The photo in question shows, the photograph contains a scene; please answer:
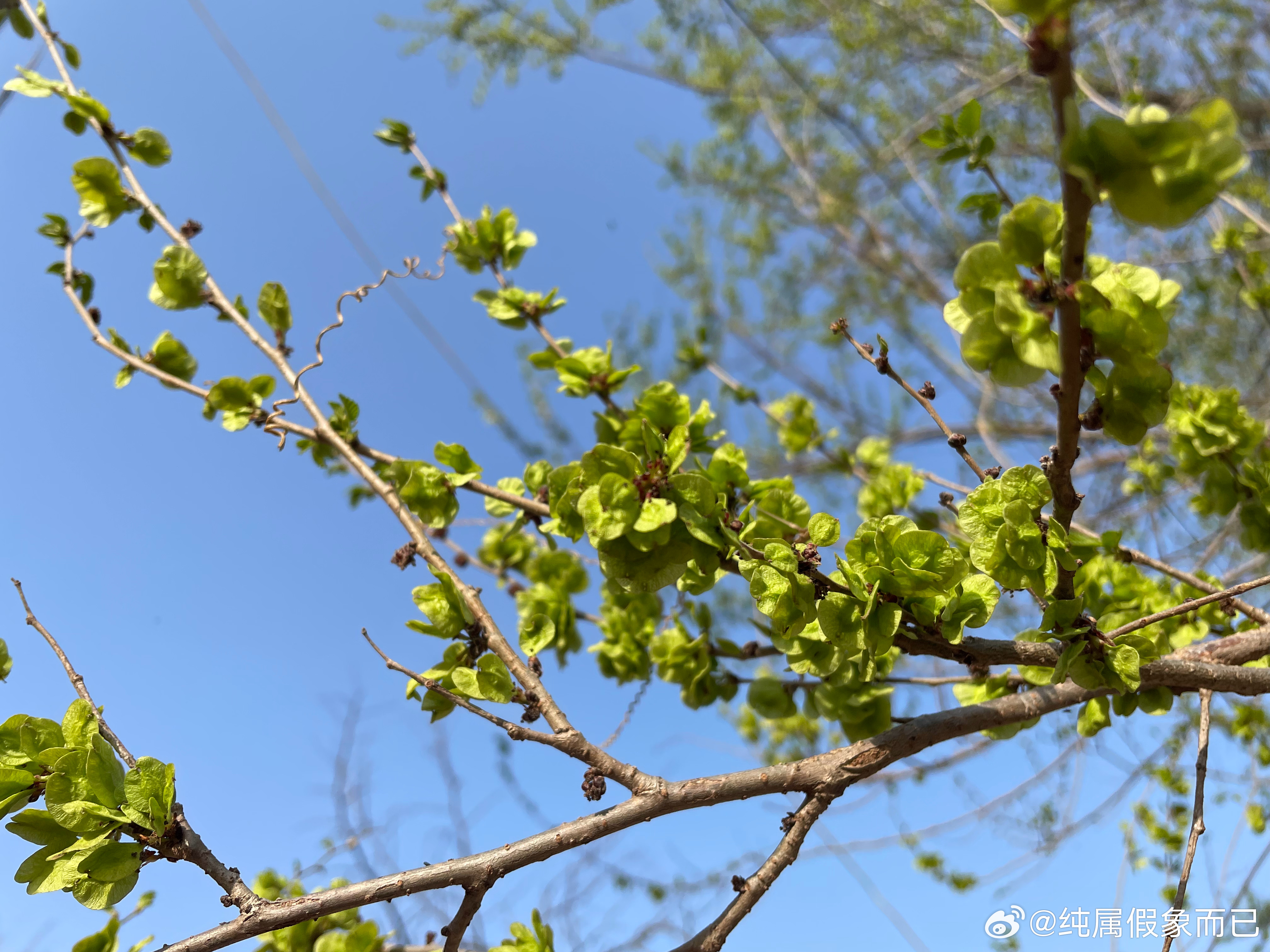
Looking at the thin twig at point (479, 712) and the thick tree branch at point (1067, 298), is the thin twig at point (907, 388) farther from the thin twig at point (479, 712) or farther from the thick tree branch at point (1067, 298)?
the thin twig at point (479, 712)

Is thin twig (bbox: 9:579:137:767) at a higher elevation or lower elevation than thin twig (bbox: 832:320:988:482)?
lower

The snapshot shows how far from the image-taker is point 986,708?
128cm

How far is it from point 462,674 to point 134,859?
0.49m

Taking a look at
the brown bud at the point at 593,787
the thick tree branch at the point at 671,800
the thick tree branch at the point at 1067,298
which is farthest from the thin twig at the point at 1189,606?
the brown bud at the point at 593,787

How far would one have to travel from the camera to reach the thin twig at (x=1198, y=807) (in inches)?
41.6

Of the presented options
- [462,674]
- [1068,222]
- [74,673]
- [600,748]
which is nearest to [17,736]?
[74,673]

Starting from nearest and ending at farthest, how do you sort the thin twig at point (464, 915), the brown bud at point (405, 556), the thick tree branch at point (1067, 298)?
1. the thick tree branch at point (1067, 298)
2. the thin twig at point (464, 915)
3. the brown bud at point (405, 556)

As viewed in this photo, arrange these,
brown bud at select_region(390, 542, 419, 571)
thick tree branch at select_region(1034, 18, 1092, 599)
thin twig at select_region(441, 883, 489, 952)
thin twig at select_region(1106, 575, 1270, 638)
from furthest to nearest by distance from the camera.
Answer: brown bud at select_region(390, 542, 419, 571), thin twig at select_region(441, 883, 489, 952), thin twig at select_region(1106, 575, 1270, 638), thick tree branch at select_region(1034, 18, 1092, 599)

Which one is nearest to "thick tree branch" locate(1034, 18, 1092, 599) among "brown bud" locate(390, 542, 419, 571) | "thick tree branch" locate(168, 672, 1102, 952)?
"thick tree branch" locate(168, 672, 1102, 952)

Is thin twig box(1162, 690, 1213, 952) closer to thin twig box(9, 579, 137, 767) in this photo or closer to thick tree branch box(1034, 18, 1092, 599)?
thick tree branch box(1034, 18, 1092, 599)

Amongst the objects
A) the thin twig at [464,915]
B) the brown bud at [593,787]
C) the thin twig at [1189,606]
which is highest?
the thin twig at [1189,606]

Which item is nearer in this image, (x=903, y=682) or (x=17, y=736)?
(x=17, y=736)

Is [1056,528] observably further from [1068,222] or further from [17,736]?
[17,736]

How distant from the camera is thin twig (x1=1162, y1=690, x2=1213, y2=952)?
106 cm
